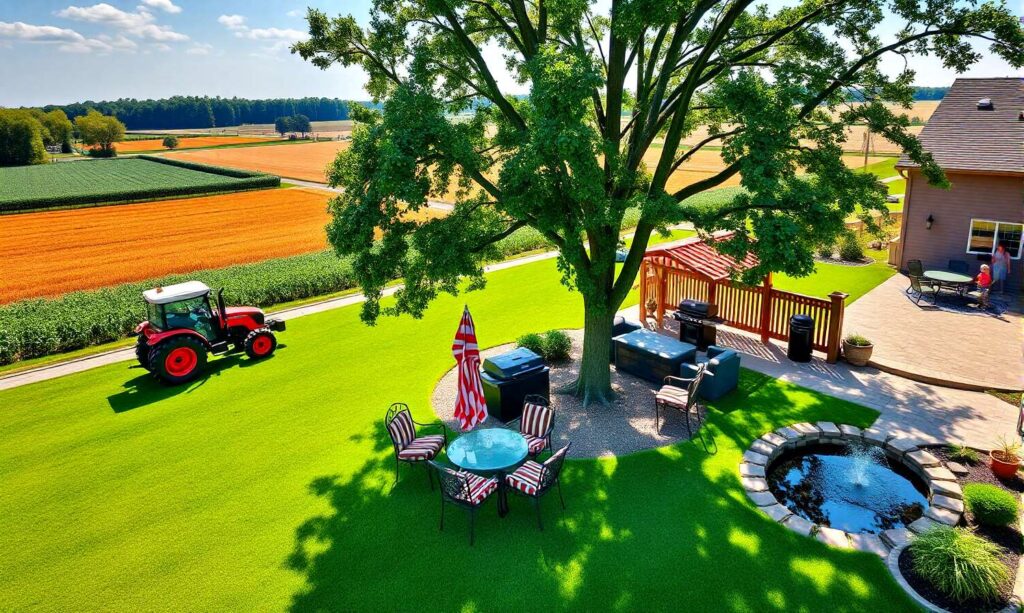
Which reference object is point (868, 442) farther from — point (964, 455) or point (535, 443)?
point (535, 443)

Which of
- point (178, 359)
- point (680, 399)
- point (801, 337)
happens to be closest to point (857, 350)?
point (801, 337)

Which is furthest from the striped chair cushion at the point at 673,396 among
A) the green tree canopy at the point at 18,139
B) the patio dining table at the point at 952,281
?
the green tree canopy at the point at 18,139

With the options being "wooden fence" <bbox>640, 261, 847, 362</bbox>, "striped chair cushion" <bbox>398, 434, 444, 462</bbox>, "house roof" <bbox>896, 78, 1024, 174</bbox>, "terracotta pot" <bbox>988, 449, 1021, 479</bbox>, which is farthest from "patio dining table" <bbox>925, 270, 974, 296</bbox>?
"striped chair cushion" <bbox>398, 434, 444, 462</bbox>

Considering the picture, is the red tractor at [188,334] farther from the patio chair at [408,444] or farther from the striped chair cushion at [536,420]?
the striped chair cushion at [536,420]

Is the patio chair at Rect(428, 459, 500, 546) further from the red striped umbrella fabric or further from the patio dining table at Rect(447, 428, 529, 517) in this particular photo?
the red striped umbrella fabric

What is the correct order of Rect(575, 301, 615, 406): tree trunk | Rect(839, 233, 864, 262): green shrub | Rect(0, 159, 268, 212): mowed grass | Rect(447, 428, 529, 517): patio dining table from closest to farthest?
Rect(447, 428, 529, 517): patio dining table
Rect(575, 301, 615, 406): tree trunk
Rect(839, 233, 864, 262): green shrub
Rect(0, 159, 268, 212): mowed grass
